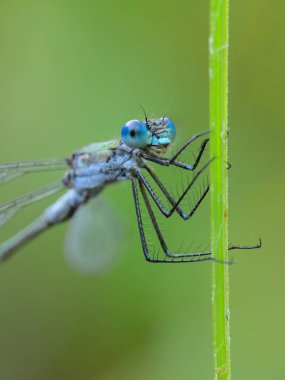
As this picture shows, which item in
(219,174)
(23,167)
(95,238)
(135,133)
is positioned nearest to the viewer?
(219,174)

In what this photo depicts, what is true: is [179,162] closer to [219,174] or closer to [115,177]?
[115,177]

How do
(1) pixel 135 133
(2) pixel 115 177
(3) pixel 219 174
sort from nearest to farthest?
(3) pixel 219 174, (1) pixel 135 133, (2) pixel 115 177

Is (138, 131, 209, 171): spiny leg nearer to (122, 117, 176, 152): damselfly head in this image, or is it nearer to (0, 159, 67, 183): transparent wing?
(122, 117, 176, 152): damselfly head

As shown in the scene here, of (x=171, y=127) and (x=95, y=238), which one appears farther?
(x=95, y=238)

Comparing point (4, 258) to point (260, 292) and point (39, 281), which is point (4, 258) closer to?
point (39, 281)

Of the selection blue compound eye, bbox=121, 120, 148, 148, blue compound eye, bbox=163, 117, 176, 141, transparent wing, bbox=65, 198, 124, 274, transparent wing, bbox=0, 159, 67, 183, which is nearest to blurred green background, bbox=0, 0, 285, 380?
transparent wing, bbox=65, 198, 124, 274

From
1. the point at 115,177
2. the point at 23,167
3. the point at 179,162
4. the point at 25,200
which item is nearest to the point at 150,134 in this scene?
the point at 179,162

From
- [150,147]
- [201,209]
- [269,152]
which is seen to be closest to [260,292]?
[201,209]
